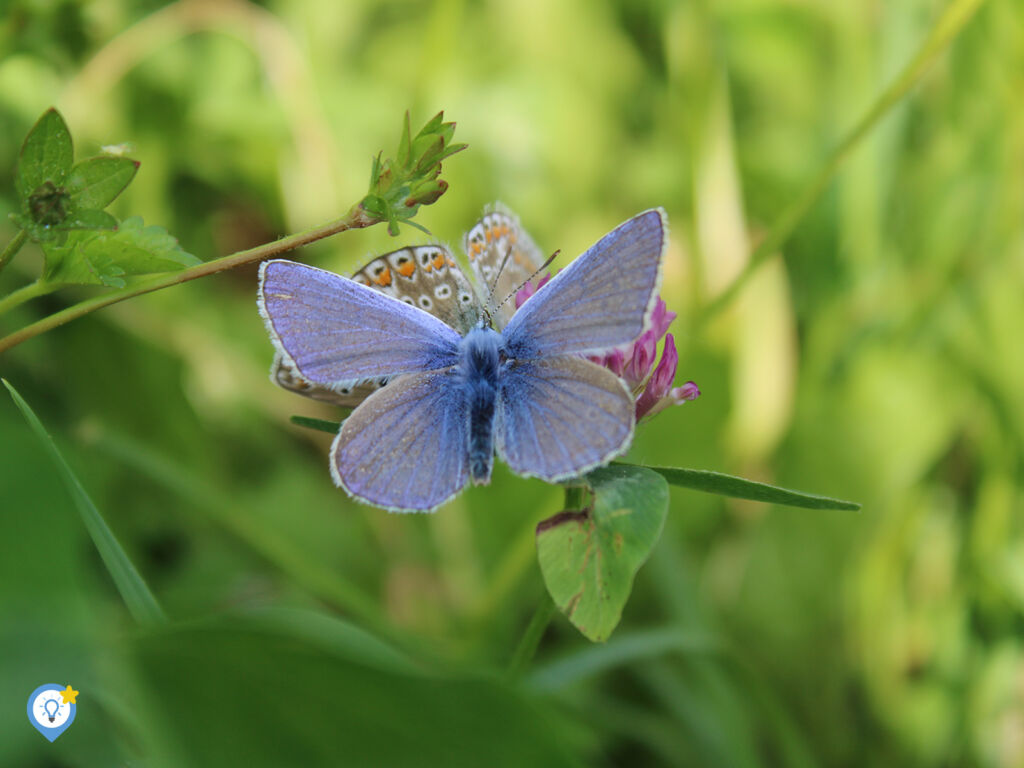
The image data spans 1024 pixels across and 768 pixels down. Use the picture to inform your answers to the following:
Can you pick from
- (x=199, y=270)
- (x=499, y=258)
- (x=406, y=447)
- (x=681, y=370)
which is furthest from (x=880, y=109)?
(x=199, y=270)

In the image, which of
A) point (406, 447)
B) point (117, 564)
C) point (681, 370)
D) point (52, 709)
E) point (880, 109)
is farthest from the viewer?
point (681, 370)

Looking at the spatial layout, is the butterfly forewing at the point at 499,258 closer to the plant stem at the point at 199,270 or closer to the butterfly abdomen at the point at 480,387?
the butterfly abdomen at the point at 480,387

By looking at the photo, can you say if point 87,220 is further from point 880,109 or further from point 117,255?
point 880,109

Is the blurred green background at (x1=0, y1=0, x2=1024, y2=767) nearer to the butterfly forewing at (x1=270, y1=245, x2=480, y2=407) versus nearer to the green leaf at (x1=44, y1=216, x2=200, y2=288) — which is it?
the butterfly forewing at (x1=270, y1=245, x2=480, y2=407)

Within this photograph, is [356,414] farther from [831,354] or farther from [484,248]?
[831,354]

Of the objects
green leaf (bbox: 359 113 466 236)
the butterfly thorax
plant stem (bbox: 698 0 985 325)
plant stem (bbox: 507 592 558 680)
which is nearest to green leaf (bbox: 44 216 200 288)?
green leaf (bbox: 359 113 466 236)

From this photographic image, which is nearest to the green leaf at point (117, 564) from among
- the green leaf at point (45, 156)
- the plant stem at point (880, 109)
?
the green leaf at point (45, 156)
